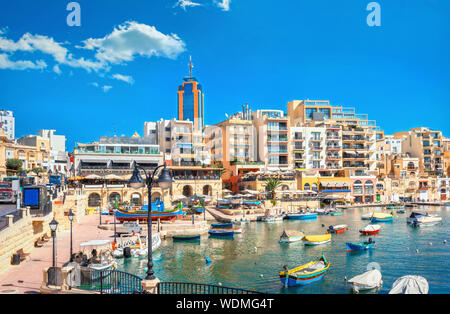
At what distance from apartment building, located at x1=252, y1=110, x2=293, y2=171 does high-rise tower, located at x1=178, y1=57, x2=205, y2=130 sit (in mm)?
50497

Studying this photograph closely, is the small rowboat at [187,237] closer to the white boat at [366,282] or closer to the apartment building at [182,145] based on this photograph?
the white boat at [366,282]

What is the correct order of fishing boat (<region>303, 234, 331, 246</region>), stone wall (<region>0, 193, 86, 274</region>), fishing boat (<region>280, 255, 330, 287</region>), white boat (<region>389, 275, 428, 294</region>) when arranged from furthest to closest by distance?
fishing boat (<region>303, 234, 331, 246</region>)
fishing boat (<region>280, 255, 330, 287</region>)
stone wall (<region>0, 193, 86, 274</region>)
white boat (<region>389, 275, 428, 294</region>)

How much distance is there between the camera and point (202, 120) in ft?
393

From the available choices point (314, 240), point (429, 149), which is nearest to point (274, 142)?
point (314, 240)

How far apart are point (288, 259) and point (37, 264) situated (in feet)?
53.3

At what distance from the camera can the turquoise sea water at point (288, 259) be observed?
20438 millimetres

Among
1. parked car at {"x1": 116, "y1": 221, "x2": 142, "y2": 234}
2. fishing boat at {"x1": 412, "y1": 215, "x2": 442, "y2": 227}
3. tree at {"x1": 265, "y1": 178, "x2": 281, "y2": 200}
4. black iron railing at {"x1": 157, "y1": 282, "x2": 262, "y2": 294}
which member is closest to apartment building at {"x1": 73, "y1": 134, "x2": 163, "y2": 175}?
tree at {"x1": 265, "y1": 178, "x2": 281, "y2": 200}

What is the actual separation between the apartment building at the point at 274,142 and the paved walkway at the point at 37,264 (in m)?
40.9

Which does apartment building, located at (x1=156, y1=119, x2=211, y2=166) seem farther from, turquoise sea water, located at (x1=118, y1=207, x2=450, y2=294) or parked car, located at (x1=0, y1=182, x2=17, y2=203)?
parked car, located at (x1=0, y1=182, x2=17, y2=203)

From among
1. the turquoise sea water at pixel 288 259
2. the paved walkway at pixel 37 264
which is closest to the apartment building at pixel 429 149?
the turquoise sea water at pixel 288 259

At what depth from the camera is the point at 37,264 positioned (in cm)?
1800

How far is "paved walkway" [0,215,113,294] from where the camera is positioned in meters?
14.2

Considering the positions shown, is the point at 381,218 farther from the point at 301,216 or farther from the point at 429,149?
the point at 429,149

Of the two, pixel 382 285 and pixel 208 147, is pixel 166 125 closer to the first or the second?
pixel 208 147
